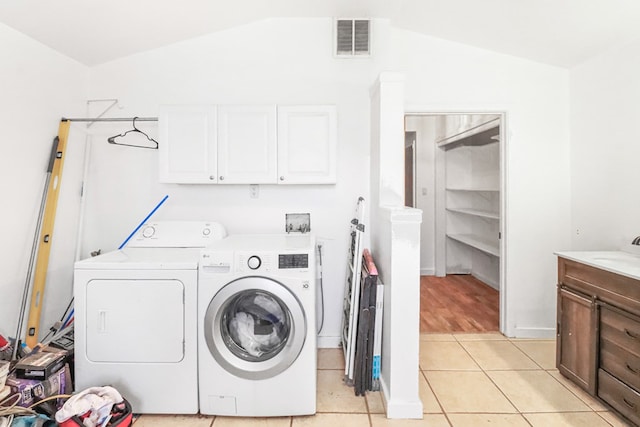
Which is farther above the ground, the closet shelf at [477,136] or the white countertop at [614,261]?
the closet shelf at [477,136]

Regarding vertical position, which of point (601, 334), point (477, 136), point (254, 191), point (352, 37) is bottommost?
point (601, 334)

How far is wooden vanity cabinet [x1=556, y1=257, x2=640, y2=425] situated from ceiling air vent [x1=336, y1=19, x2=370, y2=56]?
2.20 meters

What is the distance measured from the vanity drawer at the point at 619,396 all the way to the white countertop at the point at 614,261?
2.04 ft

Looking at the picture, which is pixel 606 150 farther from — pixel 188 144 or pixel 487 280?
pixel 188 144

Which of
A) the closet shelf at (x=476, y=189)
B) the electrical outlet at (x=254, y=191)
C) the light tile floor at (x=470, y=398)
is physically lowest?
the light tile floor at (x=470, y=398)

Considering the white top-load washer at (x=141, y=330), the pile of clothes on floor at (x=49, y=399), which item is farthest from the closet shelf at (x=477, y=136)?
the pile of clothes on floor at (x=49, y=399)

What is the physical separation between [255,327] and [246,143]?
133cm

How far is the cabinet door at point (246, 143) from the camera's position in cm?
263

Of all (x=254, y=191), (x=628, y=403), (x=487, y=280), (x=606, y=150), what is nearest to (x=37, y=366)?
(x=254, y=191)

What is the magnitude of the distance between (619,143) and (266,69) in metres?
2.74

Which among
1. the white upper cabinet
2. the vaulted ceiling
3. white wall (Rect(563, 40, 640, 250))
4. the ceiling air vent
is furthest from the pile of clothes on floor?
white wall (Rect(563, 40, 640, 250))

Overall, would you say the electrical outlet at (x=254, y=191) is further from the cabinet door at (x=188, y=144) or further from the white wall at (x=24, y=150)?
the white wall at (x=24, y=150)

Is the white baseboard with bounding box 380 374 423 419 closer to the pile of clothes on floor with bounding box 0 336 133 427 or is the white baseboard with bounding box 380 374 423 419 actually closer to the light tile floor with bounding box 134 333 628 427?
the light tile floor with bounding box 134 333 628 427

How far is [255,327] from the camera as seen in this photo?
2115 millimetres
